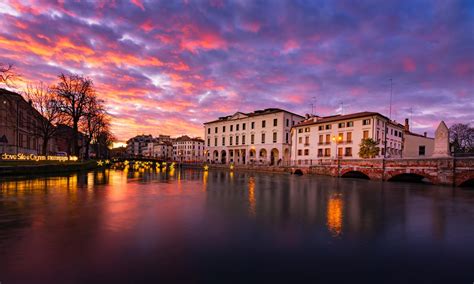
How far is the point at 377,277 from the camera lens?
485 centimetres

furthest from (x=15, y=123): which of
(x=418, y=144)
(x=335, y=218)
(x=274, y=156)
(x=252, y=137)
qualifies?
(x=418, y=144)

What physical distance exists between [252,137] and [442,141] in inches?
1816

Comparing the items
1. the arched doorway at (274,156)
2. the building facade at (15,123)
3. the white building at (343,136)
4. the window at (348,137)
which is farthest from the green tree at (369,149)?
the building facade at (15,123)

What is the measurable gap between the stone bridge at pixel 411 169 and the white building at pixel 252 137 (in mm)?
20984

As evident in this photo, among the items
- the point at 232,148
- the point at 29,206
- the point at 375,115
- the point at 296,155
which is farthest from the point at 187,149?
the point at 29,206

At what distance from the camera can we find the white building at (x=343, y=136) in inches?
1801

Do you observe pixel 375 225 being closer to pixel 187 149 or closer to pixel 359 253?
pixel 359 253

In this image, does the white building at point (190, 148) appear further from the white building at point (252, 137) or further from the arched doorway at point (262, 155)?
the arched doorway at point (262, 155)

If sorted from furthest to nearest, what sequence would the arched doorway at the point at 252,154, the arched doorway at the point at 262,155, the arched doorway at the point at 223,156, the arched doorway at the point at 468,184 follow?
the arched doorway at the point at 223,156
the arched doorway at the point at 252,154
the arched doorway at the point at 262,155
the arched doorway at the point at 468,184

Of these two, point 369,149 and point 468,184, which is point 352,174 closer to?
point 369,149

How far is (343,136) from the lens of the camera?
48906 mm

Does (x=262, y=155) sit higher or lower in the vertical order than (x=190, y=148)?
lower

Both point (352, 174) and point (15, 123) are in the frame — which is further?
point (15, 123)

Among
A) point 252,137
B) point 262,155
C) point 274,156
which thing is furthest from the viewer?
point 252,137
